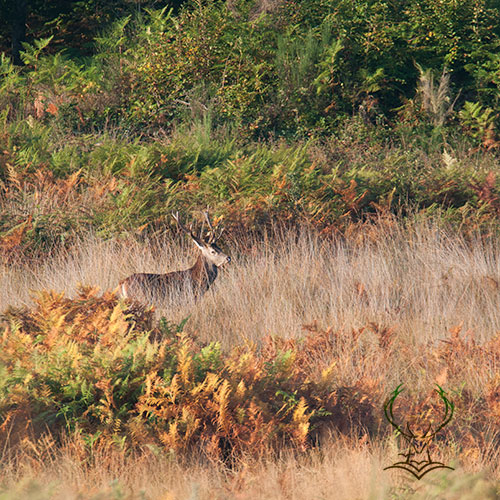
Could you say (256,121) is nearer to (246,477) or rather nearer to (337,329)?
(337,329)

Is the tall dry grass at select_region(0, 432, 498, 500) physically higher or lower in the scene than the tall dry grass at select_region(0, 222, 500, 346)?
higher

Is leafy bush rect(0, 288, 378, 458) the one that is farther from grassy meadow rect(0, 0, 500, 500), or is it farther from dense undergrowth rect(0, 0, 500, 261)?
dense undergrowth rect(0, 0, 500, 261)

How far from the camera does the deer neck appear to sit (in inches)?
297

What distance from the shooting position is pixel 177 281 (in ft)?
24.2

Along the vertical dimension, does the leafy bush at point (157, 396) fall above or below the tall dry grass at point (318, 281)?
above

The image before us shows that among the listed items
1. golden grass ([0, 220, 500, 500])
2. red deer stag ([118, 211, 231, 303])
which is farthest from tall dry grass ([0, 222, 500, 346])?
red deer stag ([118, 211, 231, 303])

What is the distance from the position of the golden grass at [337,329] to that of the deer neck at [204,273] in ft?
0.57

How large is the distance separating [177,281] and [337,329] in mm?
1841

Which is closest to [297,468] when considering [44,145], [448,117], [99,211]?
[99,211]

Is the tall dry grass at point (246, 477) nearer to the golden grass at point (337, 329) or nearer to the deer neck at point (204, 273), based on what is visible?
the golden grass at point (337, 329)

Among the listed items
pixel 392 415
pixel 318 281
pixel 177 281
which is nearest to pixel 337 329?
pixel 318 281

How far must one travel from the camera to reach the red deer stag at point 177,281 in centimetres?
703

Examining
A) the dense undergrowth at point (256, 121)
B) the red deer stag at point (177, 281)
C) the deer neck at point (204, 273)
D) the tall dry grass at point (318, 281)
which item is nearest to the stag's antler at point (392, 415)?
the tall dry grass at point (318, 281)

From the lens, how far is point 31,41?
670 inches
